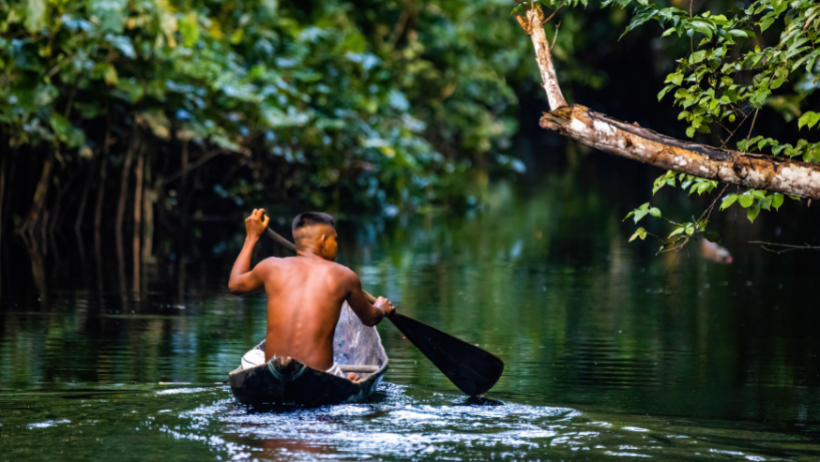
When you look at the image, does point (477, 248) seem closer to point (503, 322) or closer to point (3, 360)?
point (503, 322)

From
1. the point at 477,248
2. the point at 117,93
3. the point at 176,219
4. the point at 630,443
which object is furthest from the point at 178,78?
the point at 630,443

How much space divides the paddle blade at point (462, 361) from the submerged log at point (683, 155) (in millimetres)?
1591

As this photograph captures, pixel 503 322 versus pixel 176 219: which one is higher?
pixel 176 219

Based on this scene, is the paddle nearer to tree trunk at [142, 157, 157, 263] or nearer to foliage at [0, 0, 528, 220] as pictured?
foliage at [0, 0, 528, 220]

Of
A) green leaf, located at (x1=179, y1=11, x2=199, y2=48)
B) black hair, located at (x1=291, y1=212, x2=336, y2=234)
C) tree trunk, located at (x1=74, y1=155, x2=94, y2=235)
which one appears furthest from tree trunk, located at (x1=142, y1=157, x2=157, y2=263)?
black hair, located at (x1=291, y1=212, x2=336, y2=234)

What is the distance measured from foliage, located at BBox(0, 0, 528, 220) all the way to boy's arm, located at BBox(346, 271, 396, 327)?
25.8 ft

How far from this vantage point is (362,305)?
20.4 feet

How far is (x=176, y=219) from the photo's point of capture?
707 inches

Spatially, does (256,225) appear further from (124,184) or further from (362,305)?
(124,184)

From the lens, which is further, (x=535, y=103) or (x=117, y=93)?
(x=535, y=103)

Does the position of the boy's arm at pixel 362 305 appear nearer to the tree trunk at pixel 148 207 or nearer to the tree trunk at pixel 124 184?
the tree trunk at pixel 124 184

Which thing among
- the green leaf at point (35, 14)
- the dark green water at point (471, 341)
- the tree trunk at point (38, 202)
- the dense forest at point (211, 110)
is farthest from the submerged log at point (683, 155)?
the tree trunk at point (38, 202)

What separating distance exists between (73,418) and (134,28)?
398 inches

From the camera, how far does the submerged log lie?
17.7ft
